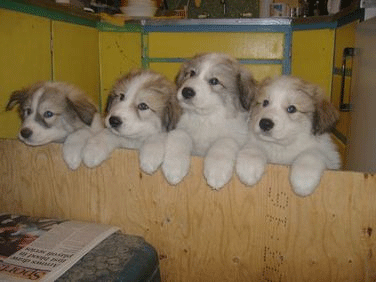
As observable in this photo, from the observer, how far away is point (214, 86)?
2570 mm

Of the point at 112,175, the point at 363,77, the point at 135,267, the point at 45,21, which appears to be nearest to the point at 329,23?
the point at 363,77

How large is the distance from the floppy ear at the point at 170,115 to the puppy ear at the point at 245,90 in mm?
445

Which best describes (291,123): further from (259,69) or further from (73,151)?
(259,69)

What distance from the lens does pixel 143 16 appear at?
494 centimetres

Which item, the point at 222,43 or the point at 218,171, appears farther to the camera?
the point at 222,43

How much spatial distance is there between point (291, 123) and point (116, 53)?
10.7 feet

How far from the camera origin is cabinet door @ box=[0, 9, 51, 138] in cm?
300

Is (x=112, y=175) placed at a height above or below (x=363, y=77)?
below

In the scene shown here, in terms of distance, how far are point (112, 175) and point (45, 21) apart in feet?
6.85

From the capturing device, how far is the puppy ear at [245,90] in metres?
2.62

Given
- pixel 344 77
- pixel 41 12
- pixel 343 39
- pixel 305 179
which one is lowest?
pixel 305 179

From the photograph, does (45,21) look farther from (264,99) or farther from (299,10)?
(299,10)

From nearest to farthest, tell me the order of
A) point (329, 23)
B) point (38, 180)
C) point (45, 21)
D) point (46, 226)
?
point (46, 226), point (38, 180), point (45, 21), point (329, 23)

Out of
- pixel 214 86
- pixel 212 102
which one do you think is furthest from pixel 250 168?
pixel 214 86
